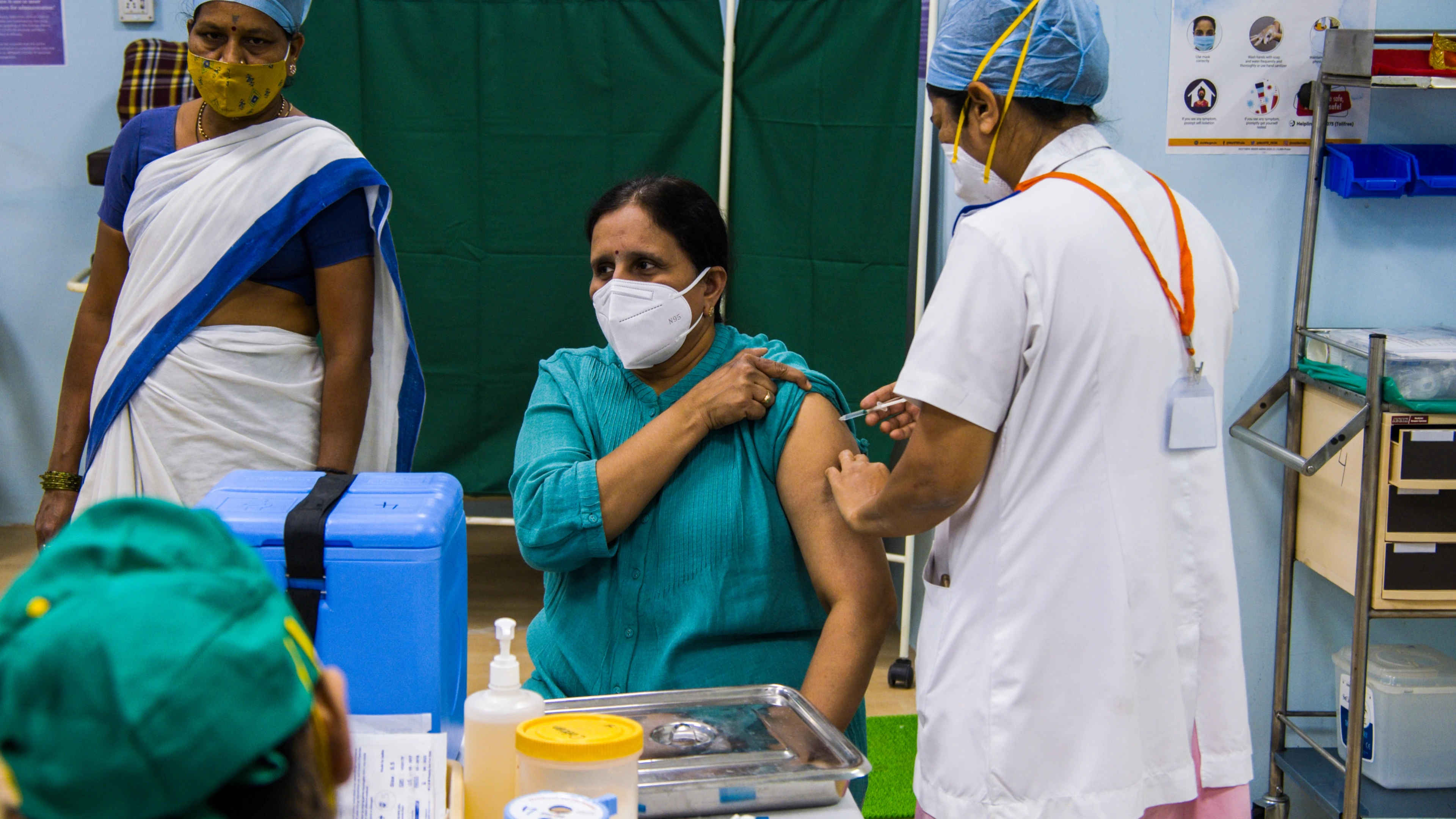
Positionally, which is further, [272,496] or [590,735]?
[272,496]

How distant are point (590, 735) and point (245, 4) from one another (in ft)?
4.41

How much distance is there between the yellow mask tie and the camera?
1.28 metres

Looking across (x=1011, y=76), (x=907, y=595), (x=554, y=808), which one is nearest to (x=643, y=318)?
(x=1011, y=76)

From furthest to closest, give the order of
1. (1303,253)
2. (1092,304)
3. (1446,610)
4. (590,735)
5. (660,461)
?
1. (1303,253)
2. (1446,610)
3. (660,461)
4. (1092,304)
5. (590,735)

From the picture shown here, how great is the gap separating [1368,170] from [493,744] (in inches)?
84.8

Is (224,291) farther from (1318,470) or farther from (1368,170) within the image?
A: (1368,170)

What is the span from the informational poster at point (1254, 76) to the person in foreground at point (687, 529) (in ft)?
4.44

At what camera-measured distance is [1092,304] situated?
1.18 meters

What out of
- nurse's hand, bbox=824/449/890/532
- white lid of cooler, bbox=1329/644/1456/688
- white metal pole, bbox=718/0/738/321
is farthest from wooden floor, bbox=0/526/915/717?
nurse's hand, bbox=824/449/890/532

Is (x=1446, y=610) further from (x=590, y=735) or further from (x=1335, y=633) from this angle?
(x=590, y=735)

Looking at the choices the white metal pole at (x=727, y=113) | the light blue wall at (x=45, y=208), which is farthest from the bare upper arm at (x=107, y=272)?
the light blue wall at (x=45, y=208)

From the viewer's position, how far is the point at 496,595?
3803 millimetres

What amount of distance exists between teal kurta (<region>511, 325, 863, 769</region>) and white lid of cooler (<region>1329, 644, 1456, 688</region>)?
1.42 meters

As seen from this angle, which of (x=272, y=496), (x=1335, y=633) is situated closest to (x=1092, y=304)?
(x=272, y=496)
